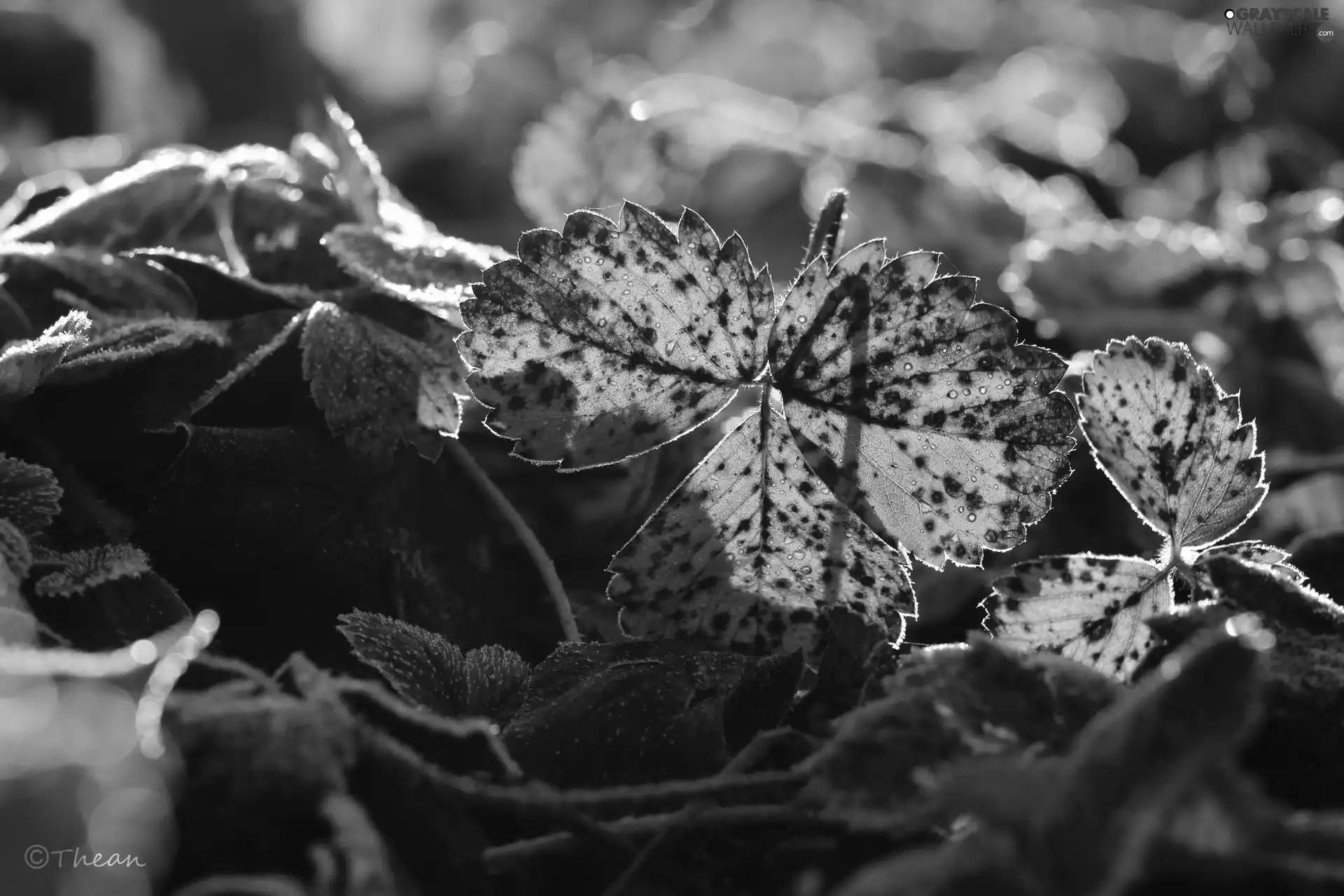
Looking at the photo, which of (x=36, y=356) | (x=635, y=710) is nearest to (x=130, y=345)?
(x=36, y=356)

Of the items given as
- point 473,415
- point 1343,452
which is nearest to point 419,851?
point 473,415

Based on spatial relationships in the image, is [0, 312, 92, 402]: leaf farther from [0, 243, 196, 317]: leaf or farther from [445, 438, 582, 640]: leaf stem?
[445, 438, 582, 640]: leaf stem

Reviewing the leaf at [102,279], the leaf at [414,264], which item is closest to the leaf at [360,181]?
the leaf at [414,264]

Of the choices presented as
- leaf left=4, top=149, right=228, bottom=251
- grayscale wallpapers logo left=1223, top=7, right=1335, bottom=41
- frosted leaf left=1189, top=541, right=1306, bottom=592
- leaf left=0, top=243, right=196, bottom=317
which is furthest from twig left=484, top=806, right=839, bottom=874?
grayscale wallpapers logo left=1223, top=7, right=1335, bottom=41

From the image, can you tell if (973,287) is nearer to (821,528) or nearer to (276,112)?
(821,528)

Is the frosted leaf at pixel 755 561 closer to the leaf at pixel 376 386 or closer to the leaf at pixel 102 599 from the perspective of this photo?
the leaf at pixel 376 386

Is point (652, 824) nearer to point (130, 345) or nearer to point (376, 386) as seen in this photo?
point (376, 386)
